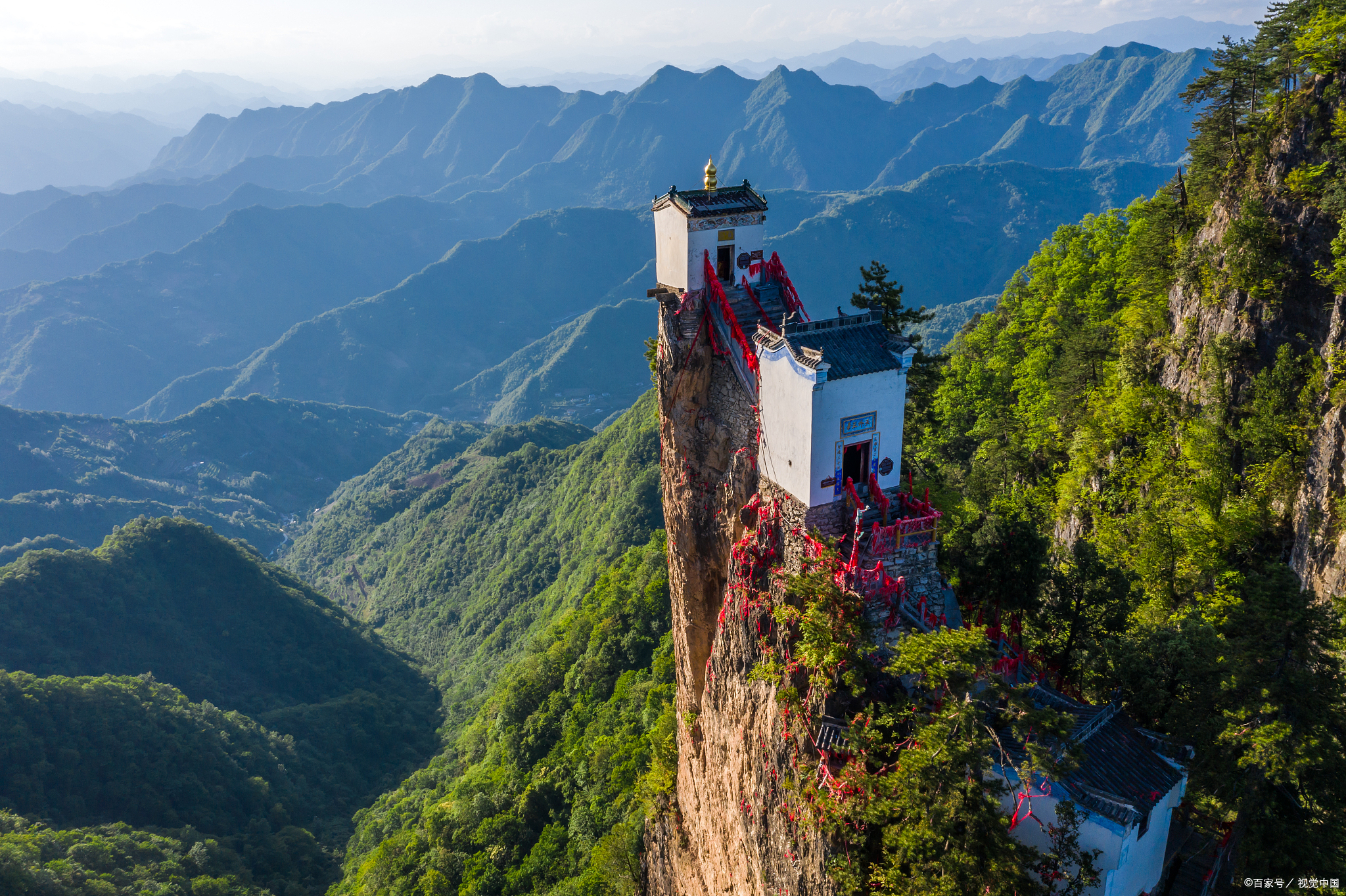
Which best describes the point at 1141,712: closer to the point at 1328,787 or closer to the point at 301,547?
the point at 1328,787

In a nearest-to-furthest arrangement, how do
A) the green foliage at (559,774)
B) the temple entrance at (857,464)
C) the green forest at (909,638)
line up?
the green forest at (909,638) → the temple entrance at (857,464) → the green foliage at (559,774)

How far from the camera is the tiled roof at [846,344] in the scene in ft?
80.1

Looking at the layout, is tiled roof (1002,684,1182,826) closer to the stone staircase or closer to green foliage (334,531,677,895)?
the stone staircase

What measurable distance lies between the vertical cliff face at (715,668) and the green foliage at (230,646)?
71967 mm

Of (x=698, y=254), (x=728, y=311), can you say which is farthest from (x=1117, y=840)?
(x=698, y=254)

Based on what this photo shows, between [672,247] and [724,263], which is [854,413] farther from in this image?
[672,247]

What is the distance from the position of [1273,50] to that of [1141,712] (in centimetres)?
3458

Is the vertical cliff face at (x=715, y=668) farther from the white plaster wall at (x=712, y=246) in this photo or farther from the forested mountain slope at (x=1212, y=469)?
the forested mountain slope at (x=1212, y=469)

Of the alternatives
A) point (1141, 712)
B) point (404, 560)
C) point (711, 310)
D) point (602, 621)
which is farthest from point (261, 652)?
point (1141, 712)

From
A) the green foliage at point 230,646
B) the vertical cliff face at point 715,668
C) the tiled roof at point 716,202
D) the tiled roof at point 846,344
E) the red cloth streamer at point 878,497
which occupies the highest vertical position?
the tiled roof at point 716,202

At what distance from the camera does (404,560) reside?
151 m

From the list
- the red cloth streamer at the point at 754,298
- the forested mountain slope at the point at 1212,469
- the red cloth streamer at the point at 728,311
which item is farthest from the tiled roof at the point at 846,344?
the forested mountain slope at the point at 1212,469

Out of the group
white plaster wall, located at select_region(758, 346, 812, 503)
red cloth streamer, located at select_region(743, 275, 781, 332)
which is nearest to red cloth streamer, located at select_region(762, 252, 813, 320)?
red cloth streamer, located at select_region(743, 275, 781, 332)

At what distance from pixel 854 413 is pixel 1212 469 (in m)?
19.4
